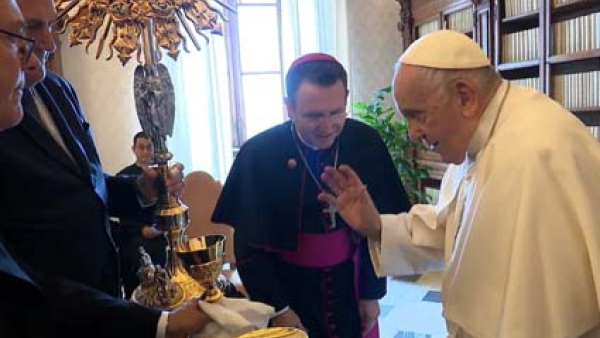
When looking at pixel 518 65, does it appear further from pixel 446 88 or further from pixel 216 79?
pixel 446 88

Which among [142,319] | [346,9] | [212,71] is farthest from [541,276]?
[346,9]

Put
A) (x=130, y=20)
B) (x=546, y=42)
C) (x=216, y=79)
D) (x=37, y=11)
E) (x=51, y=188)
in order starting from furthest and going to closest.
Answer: (x=216, y=79), (x=546, y=42), (x=130, y=20), (x=51, y=188), (x=37, y=11)

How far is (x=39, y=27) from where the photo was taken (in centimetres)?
112

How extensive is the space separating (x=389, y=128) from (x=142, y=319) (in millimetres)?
3788

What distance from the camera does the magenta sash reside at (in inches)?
63.7

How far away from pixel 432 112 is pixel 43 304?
91cm

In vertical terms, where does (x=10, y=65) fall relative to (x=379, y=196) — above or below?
above

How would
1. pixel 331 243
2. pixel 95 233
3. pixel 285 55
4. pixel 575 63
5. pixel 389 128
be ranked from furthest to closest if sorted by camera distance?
pixel 285 55, pixel 389 128, pixel 575 63, pixel 331 243, pixel 95 233

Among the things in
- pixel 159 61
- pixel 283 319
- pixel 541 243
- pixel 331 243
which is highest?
pixel 159 61

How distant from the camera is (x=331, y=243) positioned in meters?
1.62

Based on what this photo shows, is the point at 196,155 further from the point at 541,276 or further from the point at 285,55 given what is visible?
the point at 541,276

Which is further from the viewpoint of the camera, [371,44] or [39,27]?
[371,44]

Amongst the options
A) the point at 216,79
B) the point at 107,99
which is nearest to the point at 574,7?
the point at 216,79

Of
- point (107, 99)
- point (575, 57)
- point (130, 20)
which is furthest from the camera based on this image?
point (107, 99)
